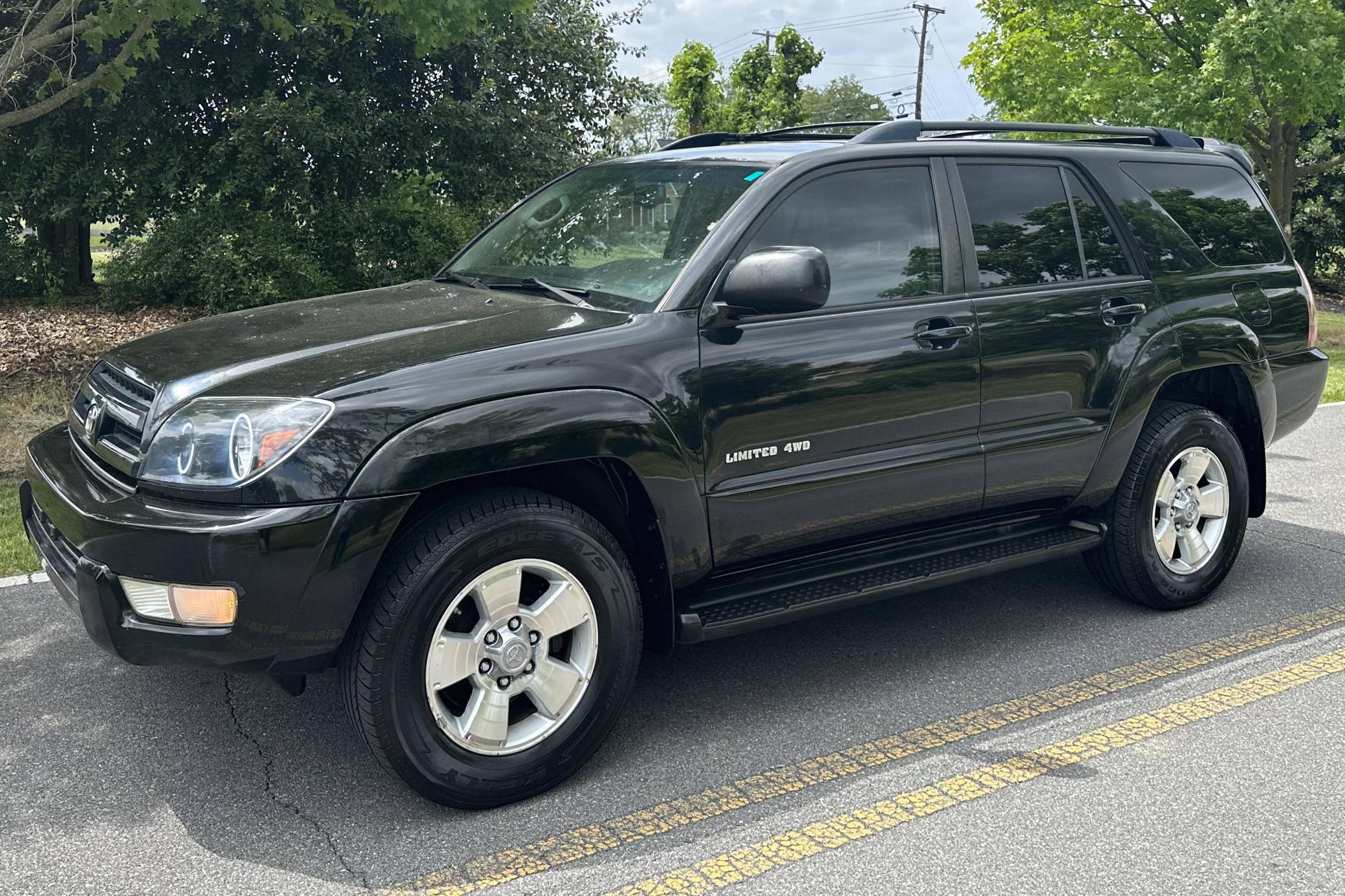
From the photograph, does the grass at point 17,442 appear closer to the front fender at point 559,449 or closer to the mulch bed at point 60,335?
the mulch bed at point 60,335

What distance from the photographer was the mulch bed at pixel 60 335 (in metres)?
9.47

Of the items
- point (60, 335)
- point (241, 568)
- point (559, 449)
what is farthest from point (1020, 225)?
point (60, 335)

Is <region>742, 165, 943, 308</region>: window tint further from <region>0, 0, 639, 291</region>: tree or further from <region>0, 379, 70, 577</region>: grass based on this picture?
<region>0, 0, 639, 291</region>: tree

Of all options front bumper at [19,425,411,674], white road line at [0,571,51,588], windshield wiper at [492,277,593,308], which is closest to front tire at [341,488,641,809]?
front bumper at [19,425,411,674]

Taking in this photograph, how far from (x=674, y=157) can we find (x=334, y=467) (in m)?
2.06

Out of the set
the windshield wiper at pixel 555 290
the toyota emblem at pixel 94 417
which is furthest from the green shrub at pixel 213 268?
the toyota emblem at pixel 94 417

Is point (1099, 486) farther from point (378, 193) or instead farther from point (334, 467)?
point (378, 193)

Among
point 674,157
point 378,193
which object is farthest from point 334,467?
point 378,193

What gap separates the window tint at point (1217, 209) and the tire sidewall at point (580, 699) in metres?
2.95

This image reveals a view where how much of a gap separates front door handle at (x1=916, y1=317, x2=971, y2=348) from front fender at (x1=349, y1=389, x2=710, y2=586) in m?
1.04

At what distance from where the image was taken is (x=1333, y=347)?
1655 centimetres

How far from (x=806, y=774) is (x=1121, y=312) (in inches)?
90.0

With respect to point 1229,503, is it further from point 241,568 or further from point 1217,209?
point 241,568

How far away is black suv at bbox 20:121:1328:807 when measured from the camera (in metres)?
3.22
